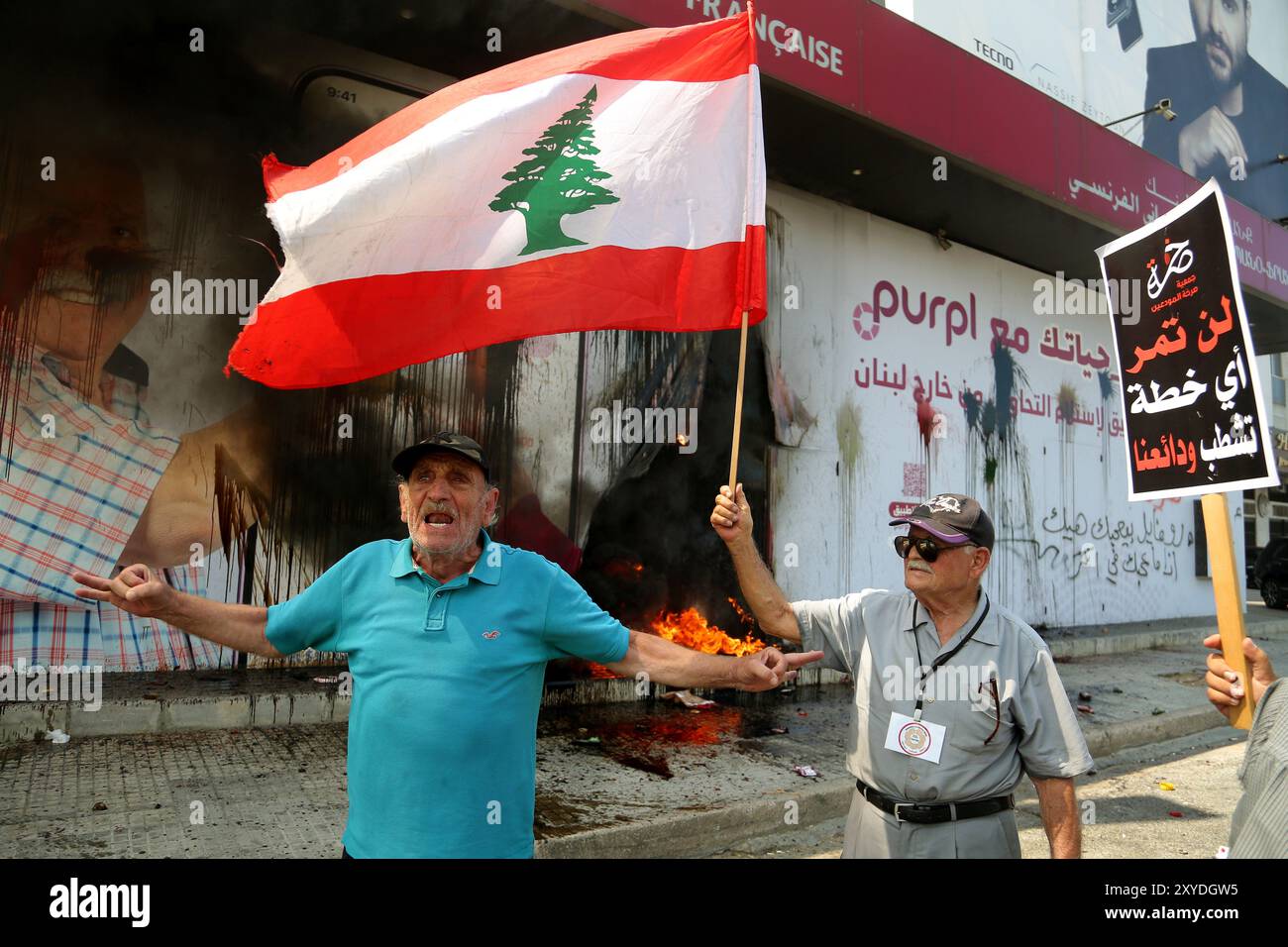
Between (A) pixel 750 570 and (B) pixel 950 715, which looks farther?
(A) pixel 750 570

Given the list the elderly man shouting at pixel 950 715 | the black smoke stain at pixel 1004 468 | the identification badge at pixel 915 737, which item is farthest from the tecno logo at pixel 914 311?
the identification badge at pixel 915 737

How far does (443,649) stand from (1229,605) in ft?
7.65

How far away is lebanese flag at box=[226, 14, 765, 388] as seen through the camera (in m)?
3.18

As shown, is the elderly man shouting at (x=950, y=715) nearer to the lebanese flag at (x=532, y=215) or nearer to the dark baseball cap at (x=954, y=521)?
the dark baseball cap at (x=954, y=521)

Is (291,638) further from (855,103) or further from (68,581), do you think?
(855,103)

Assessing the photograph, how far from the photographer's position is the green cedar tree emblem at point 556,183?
11.1ft

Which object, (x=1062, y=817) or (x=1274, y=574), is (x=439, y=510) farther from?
(x=1274, y=574)

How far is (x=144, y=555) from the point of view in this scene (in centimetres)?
678

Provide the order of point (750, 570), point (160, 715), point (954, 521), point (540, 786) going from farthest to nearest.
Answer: point (160, 715), point (540, 786), point (750, 570), point (954, 521)

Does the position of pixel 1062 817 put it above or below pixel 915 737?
below

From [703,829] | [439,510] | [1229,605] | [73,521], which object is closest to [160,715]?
[73,521]

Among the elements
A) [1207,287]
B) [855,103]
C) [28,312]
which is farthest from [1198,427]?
[28,312]

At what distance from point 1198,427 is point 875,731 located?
1.57 metres

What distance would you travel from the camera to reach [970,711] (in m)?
2.56
